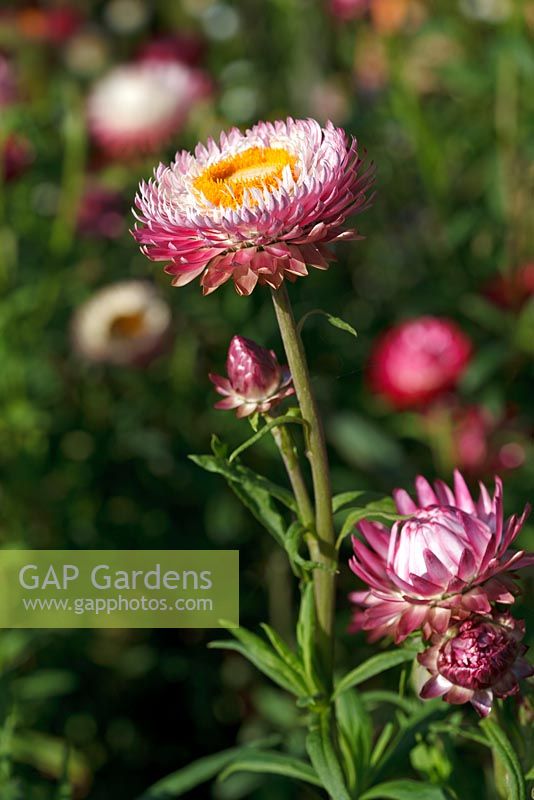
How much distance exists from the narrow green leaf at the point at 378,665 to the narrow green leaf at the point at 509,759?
0.08 m

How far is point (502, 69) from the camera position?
2.08 meters

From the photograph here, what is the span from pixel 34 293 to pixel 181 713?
83 cm

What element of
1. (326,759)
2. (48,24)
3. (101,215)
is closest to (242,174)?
(326,759)

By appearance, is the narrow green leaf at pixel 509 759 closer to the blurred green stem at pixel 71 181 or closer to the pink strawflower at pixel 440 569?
the pink strawflower at pixel 440 569

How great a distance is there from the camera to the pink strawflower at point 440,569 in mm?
760

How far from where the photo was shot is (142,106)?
2184 millimetres

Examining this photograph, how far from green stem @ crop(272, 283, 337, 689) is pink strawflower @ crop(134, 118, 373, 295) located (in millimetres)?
39

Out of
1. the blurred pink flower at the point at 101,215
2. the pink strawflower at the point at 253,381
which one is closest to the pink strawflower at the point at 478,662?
the pink strawflower at the point at 253,381

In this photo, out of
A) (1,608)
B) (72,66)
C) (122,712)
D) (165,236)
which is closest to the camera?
(165,236)

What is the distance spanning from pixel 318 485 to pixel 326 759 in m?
0.24

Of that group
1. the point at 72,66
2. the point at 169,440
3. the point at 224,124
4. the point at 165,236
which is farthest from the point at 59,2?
the point at 165,236

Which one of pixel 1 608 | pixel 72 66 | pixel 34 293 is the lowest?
pixel 1 608

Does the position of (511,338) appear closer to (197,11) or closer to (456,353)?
(456,353)

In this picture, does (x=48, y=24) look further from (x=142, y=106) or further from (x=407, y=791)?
(x=407, y=791)
